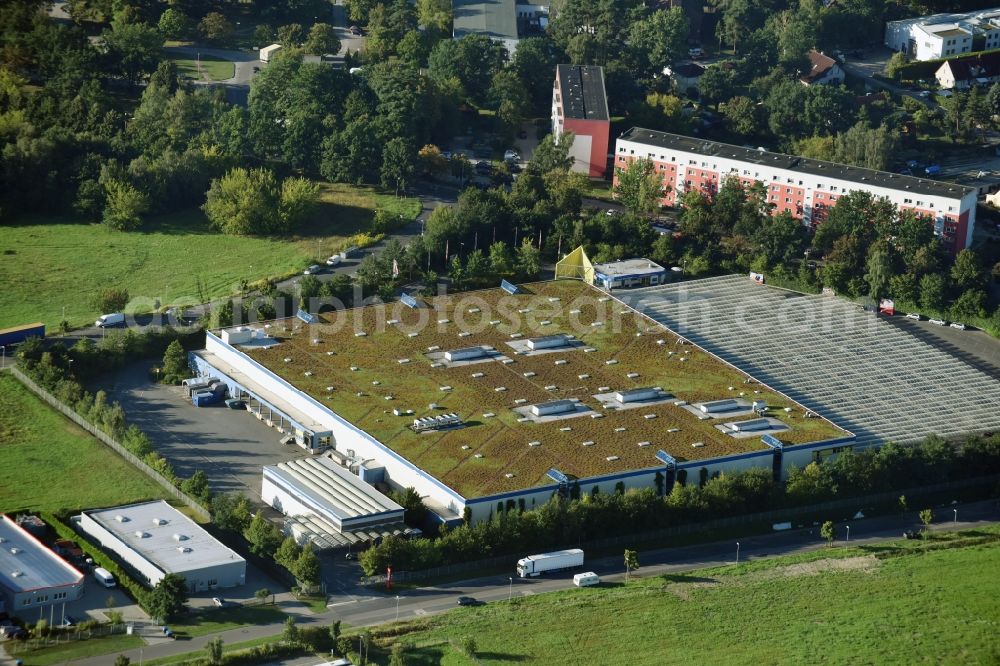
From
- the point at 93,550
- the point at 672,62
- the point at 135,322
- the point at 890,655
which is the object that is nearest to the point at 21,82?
the point at 135,322

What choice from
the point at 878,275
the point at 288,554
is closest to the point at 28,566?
the point at 288,554

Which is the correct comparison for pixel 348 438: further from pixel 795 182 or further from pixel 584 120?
pixel 584 120

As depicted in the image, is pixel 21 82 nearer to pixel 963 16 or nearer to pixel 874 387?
pixel 874 387

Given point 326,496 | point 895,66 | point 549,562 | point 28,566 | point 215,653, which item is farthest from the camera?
point 895,66

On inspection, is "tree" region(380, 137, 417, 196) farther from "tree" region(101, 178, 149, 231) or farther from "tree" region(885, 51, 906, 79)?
"tree" region(885, 51, 906, 79)

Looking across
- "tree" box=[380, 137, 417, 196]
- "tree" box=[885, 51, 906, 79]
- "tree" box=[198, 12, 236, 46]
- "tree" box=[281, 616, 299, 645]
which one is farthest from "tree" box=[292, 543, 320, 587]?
"tree" box=[885, 51, 906, 79]

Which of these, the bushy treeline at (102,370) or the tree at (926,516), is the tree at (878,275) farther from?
the bushy treeline at (102,370)

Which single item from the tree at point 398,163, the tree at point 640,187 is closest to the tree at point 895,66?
the tree at point 640,187
